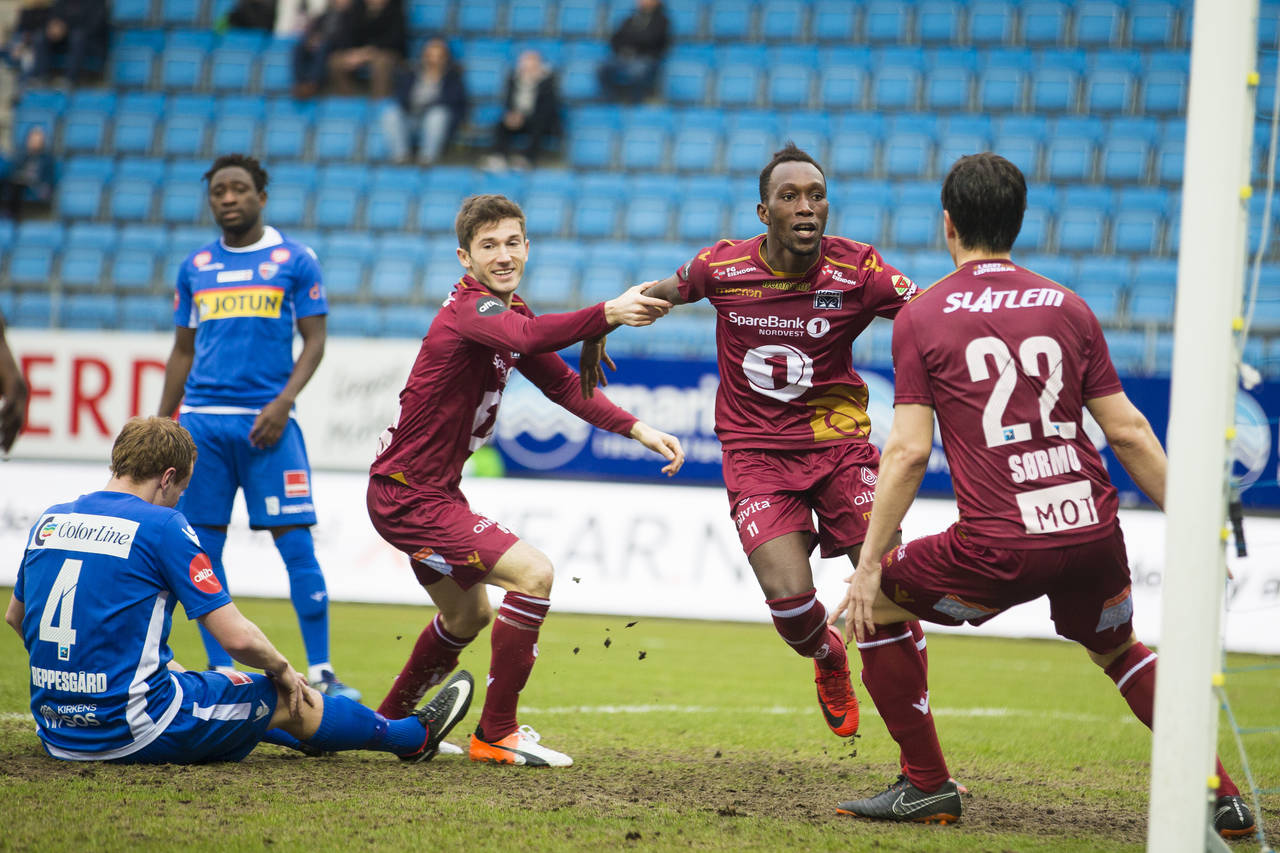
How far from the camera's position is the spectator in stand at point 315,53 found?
18.0 m

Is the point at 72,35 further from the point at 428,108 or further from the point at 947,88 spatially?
the point at 947,88

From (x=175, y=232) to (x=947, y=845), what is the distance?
15.0 meters

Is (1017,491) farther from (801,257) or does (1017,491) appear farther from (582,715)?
(582,715)

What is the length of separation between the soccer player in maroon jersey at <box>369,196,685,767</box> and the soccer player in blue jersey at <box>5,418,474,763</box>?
86 centimetres

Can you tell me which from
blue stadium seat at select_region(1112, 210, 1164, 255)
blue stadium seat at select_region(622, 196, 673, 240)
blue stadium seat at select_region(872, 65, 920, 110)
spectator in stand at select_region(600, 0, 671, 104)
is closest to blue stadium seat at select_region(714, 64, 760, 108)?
spectator in stand at select_region(600, 0, 671, 104)

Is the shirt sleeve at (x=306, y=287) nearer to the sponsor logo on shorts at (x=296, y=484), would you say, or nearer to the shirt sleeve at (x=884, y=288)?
the sponsor logo on shorts at (x=296, y=484)

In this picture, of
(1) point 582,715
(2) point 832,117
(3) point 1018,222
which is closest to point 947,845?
(3) point 1018,222

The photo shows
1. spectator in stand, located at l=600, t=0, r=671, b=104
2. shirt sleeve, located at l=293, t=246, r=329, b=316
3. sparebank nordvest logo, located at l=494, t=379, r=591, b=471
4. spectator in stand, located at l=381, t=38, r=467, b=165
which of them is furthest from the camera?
spectator in stand, located at l=600, t=0, r=671, b=104

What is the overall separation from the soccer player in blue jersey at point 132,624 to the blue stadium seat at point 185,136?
14.5 metres

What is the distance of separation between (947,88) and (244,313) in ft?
40.8

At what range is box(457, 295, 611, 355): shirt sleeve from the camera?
4.93 metres

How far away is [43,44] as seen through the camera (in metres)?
18.6

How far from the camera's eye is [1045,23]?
57.6 feet

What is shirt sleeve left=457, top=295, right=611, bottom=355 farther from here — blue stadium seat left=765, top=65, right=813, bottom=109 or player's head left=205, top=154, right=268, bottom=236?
blue stadium seat left=765, top=65, right=813, bottom=109
